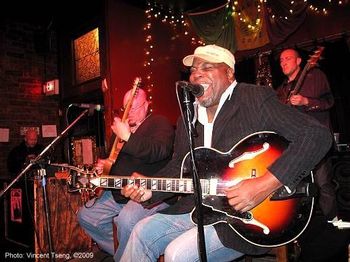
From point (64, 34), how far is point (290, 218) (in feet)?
25.5

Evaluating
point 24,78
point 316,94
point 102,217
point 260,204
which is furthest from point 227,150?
point 24,78

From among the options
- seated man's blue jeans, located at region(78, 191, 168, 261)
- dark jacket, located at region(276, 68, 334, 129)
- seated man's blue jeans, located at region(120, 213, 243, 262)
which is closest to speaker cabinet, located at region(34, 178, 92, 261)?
seated man's blue jeans, located at region(78, 191, 168, 261)

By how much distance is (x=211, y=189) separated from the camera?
219 cm

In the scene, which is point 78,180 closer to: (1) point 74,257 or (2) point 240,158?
(2) point 240,158

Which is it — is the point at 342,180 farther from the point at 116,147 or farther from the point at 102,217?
the point at 102,217

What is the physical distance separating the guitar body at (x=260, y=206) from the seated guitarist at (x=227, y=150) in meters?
0.04

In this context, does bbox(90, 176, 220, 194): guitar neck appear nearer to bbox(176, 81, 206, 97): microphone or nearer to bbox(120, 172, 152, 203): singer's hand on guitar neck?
bbox(120, 172, 152, 203): singer's hand on guitar neck

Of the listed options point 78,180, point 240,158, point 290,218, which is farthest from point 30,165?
point 290,218

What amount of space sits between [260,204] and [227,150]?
42 centimetres

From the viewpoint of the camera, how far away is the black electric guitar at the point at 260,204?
2051 mm

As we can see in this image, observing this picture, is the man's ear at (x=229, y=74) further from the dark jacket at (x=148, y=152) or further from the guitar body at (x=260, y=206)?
the dark jacket at (x=148, y=152)

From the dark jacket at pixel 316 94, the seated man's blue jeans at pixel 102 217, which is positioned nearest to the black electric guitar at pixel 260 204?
the seated man's blue jeans at pixel 102 217

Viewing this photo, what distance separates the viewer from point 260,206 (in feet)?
6.81

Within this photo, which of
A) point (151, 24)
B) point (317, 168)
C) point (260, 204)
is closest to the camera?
point (260, 204)
